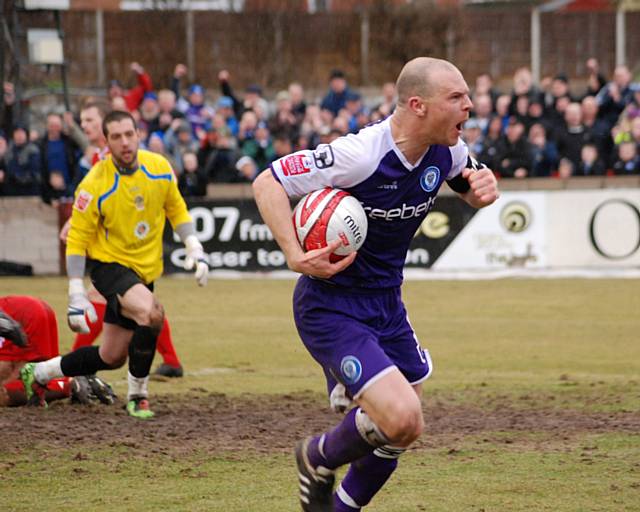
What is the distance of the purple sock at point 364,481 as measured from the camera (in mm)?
5863

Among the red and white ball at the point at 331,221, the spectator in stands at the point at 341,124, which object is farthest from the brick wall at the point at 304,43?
the red and white ball at the point at 331,221

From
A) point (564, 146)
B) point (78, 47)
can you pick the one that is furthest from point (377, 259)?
point (78, 47)

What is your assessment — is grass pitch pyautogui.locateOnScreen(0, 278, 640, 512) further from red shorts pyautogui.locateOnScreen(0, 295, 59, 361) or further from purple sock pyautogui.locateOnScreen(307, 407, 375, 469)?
purple sock pyautogui.locateOnScreen(307, 407, 375, 469)

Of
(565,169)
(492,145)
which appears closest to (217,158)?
(492,145)

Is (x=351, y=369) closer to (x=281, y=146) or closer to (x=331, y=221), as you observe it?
(x=331, y=221)

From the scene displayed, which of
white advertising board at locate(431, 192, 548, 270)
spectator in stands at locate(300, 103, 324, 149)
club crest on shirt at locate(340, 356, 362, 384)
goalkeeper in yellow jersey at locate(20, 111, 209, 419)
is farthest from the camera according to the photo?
spectator in stands at locate(300, 103, 324, 149)

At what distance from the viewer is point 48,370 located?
29.0ft

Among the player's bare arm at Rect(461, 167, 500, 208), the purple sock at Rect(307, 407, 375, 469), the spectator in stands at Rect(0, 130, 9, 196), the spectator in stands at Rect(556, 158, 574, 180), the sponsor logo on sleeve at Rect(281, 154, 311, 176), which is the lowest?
the purple sock at Rect(307, 407, 375, 469)

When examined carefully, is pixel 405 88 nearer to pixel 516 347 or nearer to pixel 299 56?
pixel 516 347

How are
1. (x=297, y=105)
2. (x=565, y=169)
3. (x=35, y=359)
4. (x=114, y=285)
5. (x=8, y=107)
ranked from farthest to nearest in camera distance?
1. (x=297, y=105)
2. (x=8, y=107)
3. (x=565, y=169)
4. (x=35, y=359)
5. (x=114, y=285)

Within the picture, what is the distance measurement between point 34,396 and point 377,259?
4.17m

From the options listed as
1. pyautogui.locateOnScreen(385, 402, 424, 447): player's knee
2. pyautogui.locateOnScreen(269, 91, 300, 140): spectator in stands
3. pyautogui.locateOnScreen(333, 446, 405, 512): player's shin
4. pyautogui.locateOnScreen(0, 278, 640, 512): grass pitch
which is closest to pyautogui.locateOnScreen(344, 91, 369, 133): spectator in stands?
pyautogui.locateOnScreen(269, 91, 300, 140): spectator in stands

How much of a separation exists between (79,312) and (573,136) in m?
12.4

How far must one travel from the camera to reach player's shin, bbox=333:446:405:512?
19.2ft
